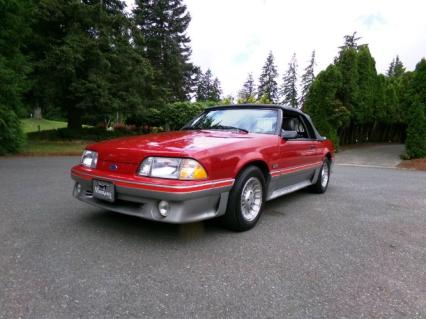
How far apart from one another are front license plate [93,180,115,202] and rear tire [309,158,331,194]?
3955mm

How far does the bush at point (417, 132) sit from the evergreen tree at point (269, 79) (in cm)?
→ 5725

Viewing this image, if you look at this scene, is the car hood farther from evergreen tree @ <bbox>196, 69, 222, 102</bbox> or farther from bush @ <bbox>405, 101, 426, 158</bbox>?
evergreen tree @ <bbox>196, 69, 222, 102</bbox>

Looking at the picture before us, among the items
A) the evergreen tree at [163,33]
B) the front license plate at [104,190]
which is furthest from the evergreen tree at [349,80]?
the evergreen tree at [163,33]

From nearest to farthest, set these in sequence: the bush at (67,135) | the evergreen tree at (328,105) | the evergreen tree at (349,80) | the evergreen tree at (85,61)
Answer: the evergreen tree at (85,61) < the evergreen tree at (328,105) < the bush at (67,135) < the evergreen tree at (349,80)

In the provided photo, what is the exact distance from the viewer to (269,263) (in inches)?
109

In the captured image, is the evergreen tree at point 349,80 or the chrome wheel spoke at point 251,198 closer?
the chrome wheel spoke at point 251,198

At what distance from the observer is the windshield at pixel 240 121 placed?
416cm

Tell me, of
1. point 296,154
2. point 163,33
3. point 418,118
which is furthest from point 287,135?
point 163,33

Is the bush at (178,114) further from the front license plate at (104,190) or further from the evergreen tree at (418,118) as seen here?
the front license plate at (104,190)

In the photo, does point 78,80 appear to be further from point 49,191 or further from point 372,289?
point 372,289

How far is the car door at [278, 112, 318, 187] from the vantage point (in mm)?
4191

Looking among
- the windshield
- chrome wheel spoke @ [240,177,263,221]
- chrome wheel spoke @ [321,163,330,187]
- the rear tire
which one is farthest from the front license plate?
chrome wheel spoke @ [321,163,330,187]

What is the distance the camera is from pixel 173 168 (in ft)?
9.50

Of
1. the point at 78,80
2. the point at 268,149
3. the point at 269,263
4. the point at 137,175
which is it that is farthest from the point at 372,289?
the point at 78,80
